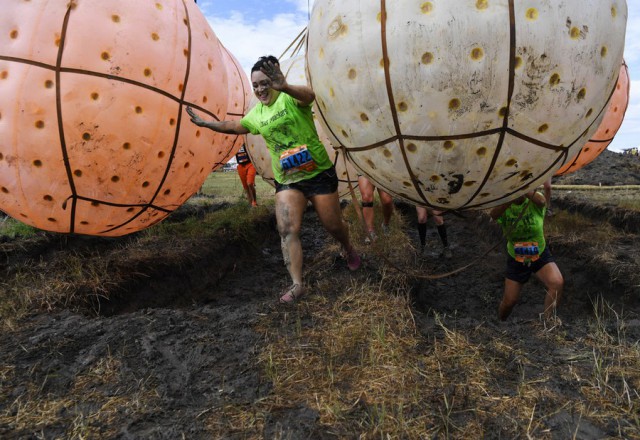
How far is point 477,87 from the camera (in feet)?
4.91

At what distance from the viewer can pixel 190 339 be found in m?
2.75

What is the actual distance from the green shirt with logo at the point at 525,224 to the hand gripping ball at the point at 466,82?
230 cm

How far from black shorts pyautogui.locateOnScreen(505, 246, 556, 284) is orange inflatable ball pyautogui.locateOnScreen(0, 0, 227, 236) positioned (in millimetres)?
3122

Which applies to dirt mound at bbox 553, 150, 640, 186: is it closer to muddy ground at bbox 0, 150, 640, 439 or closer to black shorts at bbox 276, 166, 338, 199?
muddy ground at bbox 0, 150, 640, 439

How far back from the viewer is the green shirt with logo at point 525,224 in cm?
398

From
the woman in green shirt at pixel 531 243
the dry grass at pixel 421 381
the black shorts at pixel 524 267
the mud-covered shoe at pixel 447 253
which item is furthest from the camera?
the mud-covered shoe at pixel 447 253

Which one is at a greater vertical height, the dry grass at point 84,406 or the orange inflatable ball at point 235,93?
the orange inflatable ball at point 235,93

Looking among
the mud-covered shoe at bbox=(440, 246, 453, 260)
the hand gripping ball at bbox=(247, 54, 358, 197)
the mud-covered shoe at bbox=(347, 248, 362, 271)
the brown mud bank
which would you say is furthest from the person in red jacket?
the mud-covered shoe at bbox=(347, 248, 362, 271)

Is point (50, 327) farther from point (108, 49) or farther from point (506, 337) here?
point (506, 337)

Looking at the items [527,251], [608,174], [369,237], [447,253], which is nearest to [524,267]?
[527,251]

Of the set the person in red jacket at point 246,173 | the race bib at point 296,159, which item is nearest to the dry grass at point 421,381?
the race bib at point 296,159

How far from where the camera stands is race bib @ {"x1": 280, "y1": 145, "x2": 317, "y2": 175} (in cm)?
323

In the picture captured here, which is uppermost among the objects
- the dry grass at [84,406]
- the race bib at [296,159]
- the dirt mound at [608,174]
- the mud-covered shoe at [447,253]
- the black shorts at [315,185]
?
the race bib at [296,159]

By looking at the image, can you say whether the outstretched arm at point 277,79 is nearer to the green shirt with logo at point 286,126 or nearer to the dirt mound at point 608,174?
the green shirt with logo at point 286,126
